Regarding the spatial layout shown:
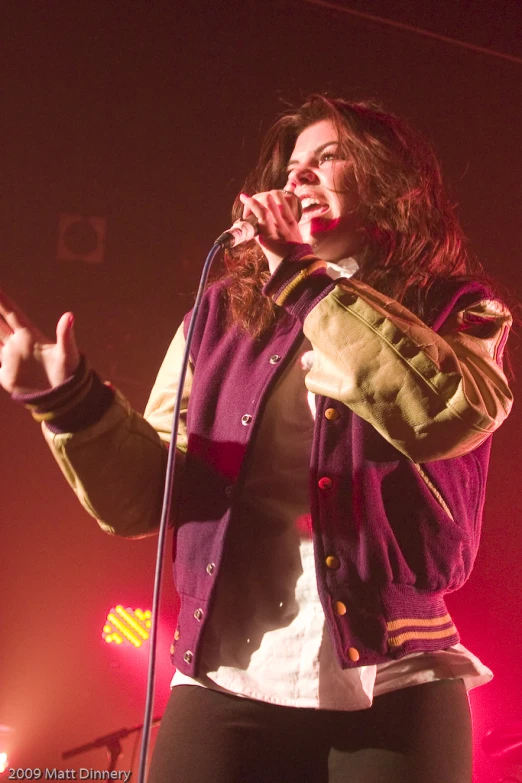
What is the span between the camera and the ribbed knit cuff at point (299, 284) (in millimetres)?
1036

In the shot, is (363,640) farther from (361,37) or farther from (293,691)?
(361,37)

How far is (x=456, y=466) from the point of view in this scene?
3.74 ft

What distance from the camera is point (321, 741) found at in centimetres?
94

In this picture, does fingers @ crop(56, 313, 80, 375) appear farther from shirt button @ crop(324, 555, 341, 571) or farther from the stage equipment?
the stage equipment

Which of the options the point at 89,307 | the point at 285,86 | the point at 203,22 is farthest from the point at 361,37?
the point at 89,307

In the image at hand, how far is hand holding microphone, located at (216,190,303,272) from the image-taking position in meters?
1.05

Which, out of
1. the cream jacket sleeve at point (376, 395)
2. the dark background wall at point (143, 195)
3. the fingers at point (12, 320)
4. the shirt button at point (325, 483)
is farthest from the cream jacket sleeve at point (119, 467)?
the dark background wall at point (143, 195)

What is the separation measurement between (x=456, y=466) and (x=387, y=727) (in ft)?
1.33

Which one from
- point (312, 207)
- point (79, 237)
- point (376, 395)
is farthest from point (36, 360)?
point (79, 237)

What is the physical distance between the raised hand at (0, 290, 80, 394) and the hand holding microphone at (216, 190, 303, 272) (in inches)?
10.2

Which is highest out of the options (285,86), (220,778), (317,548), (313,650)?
(285,86)

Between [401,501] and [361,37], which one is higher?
[361,37]

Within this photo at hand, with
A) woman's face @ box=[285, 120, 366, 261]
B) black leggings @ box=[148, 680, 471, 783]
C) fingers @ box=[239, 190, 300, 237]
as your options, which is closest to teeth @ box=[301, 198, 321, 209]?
woman's face @ box=[285, 120, 366, 261]

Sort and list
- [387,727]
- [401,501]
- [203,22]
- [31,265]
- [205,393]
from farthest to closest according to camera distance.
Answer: [31,265], [203,22], [205,393], [401,501], [387,727]
